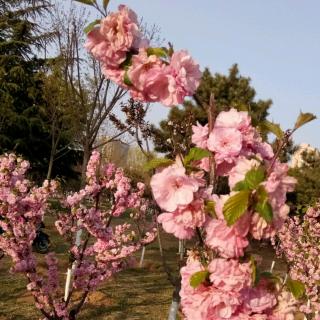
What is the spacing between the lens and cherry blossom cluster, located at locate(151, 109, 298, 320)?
1309 mm

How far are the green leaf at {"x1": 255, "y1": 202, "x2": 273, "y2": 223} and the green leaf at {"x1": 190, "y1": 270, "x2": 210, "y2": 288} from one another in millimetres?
339

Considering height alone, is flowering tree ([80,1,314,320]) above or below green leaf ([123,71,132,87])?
below

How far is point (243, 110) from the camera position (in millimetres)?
1628

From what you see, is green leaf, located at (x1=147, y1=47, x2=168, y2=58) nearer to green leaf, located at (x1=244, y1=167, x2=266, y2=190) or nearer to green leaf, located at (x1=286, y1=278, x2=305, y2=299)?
green leaf, located at (x1=244, y1=167, x2=266, y2=190)

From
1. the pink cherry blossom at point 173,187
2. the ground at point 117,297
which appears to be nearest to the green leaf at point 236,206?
the pink cherry blossom at point 173,187

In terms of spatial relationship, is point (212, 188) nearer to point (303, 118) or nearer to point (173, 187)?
A: point (173, 187)

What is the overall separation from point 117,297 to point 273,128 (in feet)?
30.3

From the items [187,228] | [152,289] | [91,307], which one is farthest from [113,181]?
[152,289]

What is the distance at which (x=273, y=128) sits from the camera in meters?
1.57

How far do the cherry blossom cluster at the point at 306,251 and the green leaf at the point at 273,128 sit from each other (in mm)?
6454

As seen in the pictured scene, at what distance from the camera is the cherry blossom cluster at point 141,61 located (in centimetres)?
153

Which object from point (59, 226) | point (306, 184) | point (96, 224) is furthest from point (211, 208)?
point (306, 184)

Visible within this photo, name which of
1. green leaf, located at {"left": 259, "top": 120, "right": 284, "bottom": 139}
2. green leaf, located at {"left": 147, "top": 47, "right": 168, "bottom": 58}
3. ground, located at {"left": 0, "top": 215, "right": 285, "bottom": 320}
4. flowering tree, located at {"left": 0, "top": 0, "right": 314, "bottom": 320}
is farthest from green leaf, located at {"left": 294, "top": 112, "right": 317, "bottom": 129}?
ground, located at {"left": 0, "top": 215, "right": 285, "bottom": 320}

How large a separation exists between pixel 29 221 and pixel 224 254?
4573mm
